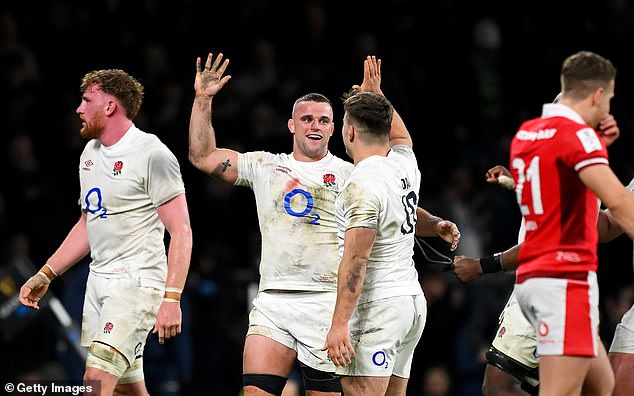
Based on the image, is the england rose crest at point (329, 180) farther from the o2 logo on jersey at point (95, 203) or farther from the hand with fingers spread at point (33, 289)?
the hand with fingers spread at point (33, 289)

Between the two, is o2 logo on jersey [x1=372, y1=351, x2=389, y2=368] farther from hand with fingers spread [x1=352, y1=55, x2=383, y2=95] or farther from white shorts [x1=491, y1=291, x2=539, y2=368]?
hand with fingers spread [x1=352, y1=55, x2=383, y2=95]

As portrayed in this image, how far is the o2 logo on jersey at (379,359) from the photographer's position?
6.41 meters

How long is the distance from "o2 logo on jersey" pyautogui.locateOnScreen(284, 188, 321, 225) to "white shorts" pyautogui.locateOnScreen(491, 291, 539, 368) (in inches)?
53.9

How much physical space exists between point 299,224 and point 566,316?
2247 mm

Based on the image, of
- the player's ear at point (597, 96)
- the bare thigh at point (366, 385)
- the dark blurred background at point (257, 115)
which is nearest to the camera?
the player's ear at point (597, 96)

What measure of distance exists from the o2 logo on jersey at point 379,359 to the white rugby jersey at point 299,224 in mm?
974

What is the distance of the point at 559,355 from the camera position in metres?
5.54

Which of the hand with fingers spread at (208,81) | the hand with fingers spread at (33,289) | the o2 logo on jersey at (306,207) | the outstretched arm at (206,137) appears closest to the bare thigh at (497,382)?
the o2 logo on jersey at (306,207)

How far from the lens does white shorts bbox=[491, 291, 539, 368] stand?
6.92m

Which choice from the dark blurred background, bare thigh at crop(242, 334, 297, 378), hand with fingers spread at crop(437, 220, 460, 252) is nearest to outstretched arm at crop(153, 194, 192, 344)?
Result: bare thigh at crop(242, 334, 297, 378)

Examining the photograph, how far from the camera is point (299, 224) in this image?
7297 mm

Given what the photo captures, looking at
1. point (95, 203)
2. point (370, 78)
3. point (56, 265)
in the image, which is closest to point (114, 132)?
point (95, 203)

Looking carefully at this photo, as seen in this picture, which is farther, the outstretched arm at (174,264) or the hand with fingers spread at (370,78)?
the hand with fingers spread at (370,78)

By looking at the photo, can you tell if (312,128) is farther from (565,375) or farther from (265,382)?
(565,375)
